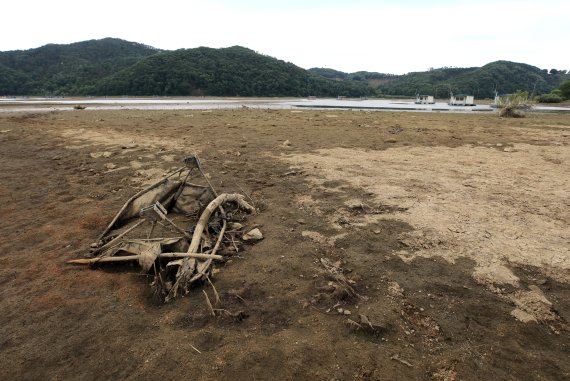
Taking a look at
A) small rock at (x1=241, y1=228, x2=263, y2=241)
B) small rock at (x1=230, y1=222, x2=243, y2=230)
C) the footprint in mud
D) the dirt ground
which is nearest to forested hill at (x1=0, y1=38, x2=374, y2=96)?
the dirt ground

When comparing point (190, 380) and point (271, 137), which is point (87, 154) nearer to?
point (271, 137)

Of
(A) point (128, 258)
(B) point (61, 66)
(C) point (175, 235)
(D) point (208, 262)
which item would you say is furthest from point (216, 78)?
(D) point (208, 262)

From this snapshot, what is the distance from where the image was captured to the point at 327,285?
3932mm

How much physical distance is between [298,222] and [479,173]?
509 centimetres

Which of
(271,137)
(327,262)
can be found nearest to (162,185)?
(327,262)

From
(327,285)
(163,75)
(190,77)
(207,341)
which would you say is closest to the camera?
(207,341)

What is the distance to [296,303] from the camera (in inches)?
146

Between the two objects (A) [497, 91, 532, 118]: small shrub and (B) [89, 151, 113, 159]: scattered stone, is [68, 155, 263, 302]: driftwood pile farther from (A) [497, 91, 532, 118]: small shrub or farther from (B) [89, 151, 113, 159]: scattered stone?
(A) [497, 91, 532, 118]: small shrub

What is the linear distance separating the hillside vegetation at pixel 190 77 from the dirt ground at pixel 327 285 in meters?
82.3

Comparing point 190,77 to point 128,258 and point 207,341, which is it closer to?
point 128,258

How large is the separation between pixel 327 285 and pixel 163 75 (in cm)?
9289

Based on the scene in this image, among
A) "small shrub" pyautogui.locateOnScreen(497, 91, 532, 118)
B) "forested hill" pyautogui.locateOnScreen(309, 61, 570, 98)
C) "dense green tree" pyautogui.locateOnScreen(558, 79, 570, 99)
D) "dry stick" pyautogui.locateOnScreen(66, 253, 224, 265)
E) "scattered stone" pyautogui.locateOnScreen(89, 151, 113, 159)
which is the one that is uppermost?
"forested hill" pyautogui.locateOnScreen(309, 61, 570, 98)

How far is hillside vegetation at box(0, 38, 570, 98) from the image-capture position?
81.9 m

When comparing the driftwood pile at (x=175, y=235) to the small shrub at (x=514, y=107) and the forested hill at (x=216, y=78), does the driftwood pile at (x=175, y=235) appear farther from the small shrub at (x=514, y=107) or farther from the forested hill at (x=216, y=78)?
the forested hill at (x=216, y=78)
